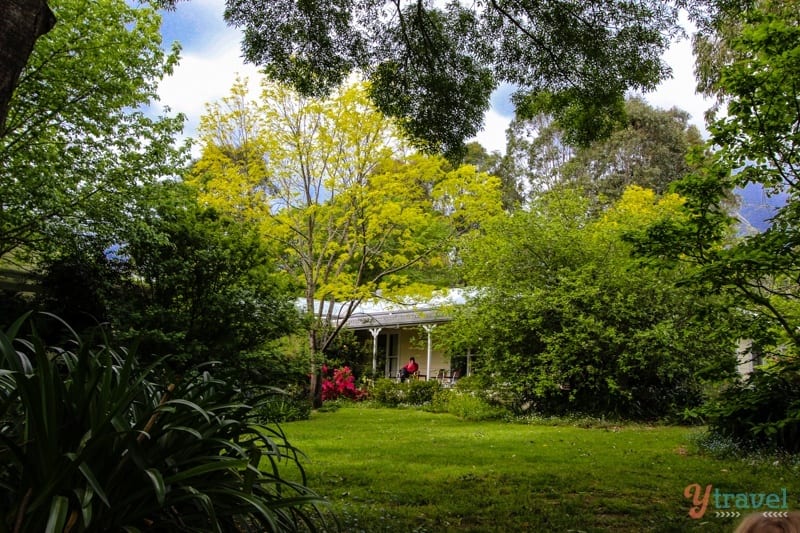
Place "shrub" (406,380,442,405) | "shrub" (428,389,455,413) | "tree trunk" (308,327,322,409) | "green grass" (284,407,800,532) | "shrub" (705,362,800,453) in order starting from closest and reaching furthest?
1. "green grass" (284,407,800,532)
2. "shrub" (705,362,800,453)
3. "tree trunk" (308,327,322,409)
4. "shrub" (428,389,455,413)
5. "shrub" (406,380,442,405)

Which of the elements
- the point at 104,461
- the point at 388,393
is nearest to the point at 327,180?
the point at 388,393

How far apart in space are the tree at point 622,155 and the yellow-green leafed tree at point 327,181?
22345 mm

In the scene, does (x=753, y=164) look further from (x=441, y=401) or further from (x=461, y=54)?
(x=441, y=401)

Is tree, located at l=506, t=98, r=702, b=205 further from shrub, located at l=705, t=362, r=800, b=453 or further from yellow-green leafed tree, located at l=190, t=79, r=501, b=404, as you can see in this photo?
shrub, located at l=705, t=362, r=800, b=453

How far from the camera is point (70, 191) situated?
35.5 feet

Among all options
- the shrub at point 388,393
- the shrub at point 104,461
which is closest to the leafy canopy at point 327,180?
the shrub at point 388,393

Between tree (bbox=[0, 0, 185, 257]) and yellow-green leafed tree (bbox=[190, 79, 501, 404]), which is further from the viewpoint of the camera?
yellow-green leafed tree (bbox=[190, 79, 501, 404])

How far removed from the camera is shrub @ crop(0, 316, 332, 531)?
7.63 ft

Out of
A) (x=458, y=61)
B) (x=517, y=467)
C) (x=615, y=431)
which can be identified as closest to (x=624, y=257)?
(x=615, y=431)

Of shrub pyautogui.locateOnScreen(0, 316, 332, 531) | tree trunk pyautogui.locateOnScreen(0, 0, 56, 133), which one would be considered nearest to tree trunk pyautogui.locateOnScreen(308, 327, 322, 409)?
shrub pyautogui.locateOnScreen(0, 316, 332, 531)

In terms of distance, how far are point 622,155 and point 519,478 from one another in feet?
113

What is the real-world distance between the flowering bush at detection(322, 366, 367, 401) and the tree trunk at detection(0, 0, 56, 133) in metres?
15.4

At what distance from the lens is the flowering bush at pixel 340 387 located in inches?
700

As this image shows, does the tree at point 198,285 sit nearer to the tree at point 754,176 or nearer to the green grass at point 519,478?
the green grass at point 519,478
